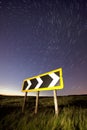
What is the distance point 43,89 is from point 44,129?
7.49 ft

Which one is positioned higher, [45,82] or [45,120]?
[45,82]

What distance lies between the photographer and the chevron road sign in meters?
4.18

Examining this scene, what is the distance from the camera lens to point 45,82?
15.9ft

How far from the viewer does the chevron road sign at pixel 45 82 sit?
13.7 ft

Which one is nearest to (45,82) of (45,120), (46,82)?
(46,82)

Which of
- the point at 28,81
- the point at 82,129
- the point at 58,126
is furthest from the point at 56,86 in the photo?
the point at 28,81

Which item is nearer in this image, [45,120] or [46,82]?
[45,120]

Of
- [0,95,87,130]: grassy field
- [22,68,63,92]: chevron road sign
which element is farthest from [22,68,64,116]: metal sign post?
[0,95,87,130]: grassy field

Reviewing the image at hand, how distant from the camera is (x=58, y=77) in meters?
4.18

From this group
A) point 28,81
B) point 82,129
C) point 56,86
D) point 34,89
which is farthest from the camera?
point 28,81

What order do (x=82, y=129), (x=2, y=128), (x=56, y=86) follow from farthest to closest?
(x=56, y=86)
(x=2, y=128)
(x=82, y=129)

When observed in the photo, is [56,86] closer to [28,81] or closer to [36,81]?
[36,81]

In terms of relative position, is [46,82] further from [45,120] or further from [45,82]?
Result: [45,120]

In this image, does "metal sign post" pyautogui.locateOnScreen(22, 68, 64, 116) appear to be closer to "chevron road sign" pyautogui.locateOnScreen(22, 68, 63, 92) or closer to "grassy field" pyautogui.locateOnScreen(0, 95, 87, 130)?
"chevron road sign" pyautogui.locateOnScreen(22, 68, 63, 92)
